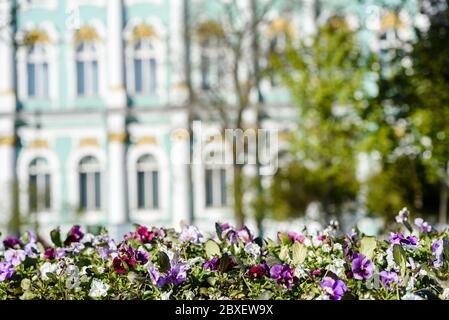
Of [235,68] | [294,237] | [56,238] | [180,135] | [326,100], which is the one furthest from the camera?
[180,135]

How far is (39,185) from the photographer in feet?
105

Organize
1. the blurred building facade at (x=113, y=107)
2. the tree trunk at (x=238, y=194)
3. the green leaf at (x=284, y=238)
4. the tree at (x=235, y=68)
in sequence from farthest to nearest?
the blurred building facade at (x=113, y=107), the tree at (x=235, y=68), the tree trunk at (x=238, y=194), the green leaf at (x=284, y=238)

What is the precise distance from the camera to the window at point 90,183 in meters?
32.6

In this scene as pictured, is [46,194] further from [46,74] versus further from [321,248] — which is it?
[321,248]

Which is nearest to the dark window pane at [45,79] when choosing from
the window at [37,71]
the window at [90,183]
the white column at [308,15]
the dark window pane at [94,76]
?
the window at [37,71]

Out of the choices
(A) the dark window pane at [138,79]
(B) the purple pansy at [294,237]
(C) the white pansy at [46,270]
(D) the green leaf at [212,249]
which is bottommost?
(C) the white pansy at [46,270]

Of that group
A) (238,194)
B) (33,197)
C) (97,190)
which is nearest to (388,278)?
(238,194)

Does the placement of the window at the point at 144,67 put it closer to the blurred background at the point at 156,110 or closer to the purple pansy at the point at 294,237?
the blurred background at the point at 156,110

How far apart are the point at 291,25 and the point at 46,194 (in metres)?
8.69

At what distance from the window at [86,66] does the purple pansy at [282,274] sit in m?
29.4

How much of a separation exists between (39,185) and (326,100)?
11.1 metres

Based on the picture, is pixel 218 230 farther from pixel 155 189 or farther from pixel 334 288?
pixel 155 189

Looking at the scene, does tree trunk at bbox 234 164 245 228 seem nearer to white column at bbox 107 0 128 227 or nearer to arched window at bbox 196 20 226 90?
arched window at bbox 196 20 226 90

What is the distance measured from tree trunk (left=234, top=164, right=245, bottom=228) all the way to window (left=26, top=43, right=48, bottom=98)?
6997 mm
